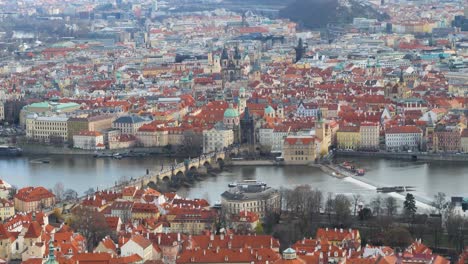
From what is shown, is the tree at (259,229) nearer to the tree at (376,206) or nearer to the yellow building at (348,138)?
the tree at (376,206)

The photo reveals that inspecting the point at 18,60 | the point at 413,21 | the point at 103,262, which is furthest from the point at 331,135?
the point at 413,21

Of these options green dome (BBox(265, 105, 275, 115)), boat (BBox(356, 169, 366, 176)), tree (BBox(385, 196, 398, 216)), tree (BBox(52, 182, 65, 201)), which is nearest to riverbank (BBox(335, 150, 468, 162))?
boat (BBox(356, 169, 366, 176))

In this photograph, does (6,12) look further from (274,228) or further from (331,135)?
(274,228)

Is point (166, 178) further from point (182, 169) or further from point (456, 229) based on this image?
point (456, 229)

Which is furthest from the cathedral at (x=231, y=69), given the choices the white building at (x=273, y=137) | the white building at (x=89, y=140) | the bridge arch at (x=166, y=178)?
the bridge arch at (x=166, y=178)

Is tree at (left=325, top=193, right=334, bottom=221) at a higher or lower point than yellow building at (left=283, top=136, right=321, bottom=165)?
higher

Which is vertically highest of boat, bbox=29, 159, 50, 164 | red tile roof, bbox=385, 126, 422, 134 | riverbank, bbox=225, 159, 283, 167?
red tile roof, bbox=385, 126, 422, 134

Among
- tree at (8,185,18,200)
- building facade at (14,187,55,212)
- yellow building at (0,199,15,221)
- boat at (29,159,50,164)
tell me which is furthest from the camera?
boat at (29,159,50,164)

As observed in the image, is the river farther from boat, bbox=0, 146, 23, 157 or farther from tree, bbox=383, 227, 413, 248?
tree, bbox=383, 227, 413, 248
